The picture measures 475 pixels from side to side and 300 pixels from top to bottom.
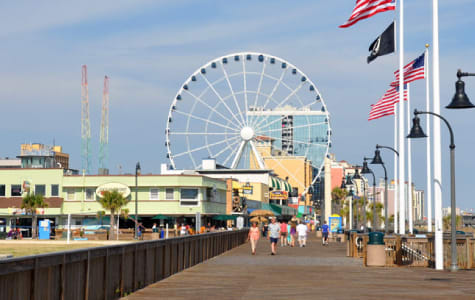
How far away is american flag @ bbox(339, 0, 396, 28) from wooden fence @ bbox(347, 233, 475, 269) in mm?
7930

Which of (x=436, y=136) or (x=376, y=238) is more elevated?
(x=436, y=136)

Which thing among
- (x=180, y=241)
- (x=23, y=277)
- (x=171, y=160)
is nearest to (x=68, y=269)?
(x=23, y=277)

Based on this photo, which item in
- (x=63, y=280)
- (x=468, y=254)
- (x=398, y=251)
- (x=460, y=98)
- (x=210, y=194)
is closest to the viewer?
(x=63, y=280)

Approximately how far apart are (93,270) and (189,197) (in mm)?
79110

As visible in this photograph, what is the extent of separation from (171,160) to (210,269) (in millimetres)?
75860

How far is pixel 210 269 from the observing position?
86.8ft

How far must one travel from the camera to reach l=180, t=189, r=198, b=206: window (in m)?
93.1

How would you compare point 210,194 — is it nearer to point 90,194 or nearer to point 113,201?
point 113,201

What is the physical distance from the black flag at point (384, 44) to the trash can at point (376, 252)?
8.69 metres

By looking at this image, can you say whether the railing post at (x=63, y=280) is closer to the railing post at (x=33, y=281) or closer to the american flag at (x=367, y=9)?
the railing post at (x=33, y=281)

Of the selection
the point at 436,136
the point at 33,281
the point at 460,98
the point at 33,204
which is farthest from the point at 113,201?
the point at 33,281

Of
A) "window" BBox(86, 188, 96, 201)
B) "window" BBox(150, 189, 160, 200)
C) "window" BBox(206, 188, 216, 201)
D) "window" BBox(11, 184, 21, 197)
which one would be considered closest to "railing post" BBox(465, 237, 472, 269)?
"window" BBox(150, 189, 160, 200)

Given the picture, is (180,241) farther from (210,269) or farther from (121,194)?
(121,194)

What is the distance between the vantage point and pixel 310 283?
20.7 metres
